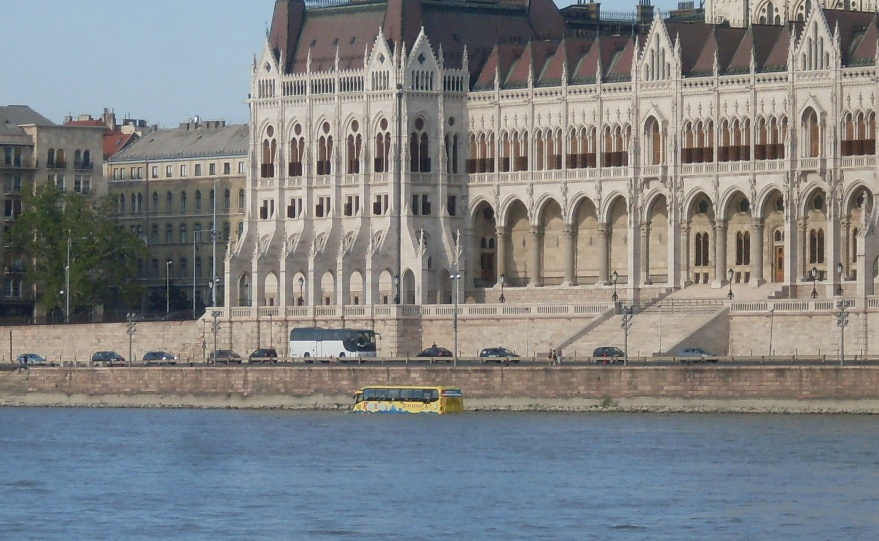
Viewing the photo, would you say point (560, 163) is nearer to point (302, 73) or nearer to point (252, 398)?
point (302, 73)

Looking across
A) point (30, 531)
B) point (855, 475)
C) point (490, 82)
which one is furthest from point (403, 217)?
point (30, 531)

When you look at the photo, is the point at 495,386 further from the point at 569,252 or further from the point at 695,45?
the point at 695,45

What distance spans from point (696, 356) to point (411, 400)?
13852 millimetres

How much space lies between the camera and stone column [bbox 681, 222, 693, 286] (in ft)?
576

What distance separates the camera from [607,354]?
15912cm

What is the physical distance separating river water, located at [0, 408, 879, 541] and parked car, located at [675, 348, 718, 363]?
535cm

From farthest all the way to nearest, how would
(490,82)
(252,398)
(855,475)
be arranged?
(490,82) → (252,398) → (855,475)

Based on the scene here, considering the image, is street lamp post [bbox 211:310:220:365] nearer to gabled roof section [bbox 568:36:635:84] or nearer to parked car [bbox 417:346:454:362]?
parked car [bbox 417:346:454:362]

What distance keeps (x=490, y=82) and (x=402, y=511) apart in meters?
79.8

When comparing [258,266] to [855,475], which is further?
[258,266]

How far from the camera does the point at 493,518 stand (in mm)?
106625

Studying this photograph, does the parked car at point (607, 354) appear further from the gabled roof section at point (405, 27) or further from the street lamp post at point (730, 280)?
the gabled roof section at point (405, 27)

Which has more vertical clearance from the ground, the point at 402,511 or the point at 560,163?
the point at 560,163

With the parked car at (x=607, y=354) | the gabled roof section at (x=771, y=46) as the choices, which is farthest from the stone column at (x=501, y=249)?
the parked car at (x=607, y=354)
